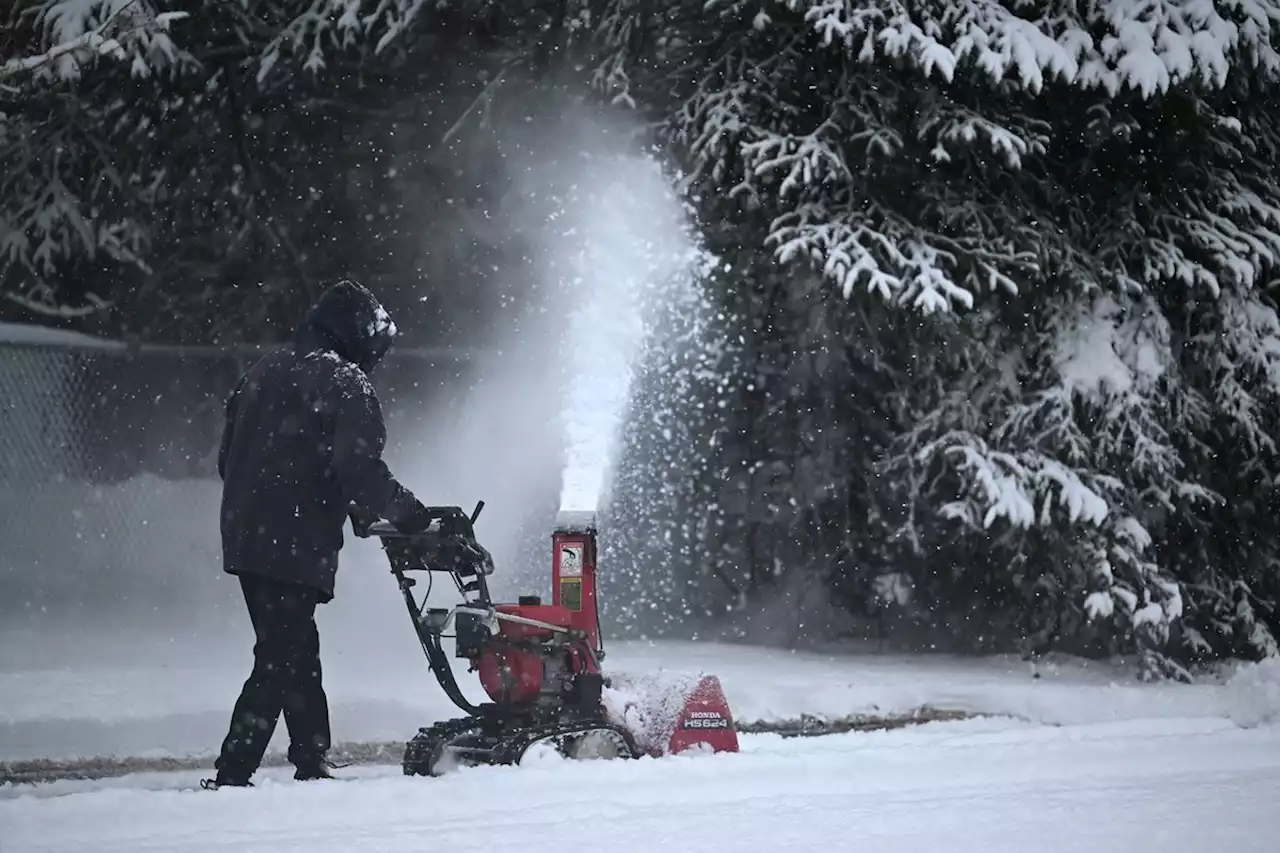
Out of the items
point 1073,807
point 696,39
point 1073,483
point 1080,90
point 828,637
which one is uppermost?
point 696,39

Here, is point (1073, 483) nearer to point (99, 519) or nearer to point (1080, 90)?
point (1080, 90)

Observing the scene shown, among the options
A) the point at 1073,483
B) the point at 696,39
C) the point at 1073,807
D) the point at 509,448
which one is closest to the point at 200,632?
the point at 509,448

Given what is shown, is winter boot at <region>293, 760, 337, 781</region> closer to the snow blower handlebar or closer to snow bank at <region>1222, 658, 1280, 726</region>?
the snow blower handlebar

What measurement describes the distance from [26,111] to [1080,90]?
748 centimetres

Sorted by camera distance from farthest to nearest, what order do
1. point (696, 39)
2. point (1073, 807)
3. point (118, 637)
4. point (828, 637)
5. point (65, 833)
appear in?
point (828, 637), point (118, 637), point (696, 39), point (1073, 807), point (65, 833)

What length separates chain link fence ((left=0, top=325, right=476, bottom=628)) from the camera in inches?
385

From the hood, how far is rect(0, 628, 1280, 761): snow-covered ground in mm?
2822

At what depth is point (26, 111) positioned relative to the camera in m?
9.34

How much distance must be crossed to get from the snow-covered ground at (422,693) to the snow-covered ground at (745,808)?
7.04 ft

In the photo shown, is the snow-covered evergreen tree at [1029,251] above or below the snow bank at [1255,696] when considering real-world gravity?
above

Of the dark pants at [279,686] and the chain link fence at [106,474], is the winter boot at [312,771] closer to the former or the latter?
the dark pants at [279,686]

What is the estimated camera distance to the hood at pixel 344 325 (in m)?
5.09

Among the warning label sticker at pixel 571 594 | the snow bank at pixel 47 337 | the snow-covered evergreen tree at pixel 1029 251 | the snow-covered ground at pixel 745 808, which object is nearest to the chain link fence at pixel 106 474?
the snow bank at pixel 47 337

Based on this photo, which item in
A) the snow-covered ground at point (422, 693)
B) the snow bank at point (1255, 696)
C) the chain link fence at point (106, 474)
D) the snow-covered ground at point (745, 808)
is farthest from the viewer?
the chain link fence at point (106, 474)
